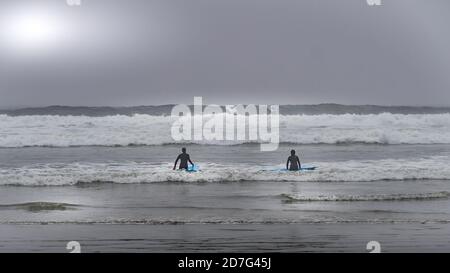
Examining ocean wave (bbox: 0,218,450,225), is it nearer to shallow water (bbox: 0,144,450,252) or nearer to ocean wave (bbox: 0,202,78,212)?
shallow water (bbox: 0,144,450,252)

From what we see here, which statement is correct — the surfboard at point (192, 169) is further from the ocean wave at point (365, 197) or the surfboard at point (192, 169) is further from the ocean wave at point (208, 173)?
the ocean wave at point (365, 197)

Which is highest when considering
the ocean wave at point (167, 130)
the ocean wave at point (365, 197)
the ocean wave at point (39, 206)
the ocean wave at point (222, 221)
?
the ocean wave at point (167, 130)

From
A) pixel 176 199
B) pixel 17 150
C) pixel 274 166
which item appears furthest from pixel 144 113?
pixel 176 199

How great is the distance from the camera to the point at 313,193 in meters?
11.1

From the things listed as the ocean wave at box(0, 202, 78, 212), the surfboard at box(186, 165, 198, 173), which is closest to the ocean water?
the ocean wave at box(0, 202, 78, 212)

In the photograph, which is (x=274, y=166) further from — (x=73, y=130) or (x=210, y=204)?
(x=73, y=130)

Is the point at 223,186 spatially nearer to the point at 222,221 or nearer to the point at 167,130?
the point at 222,221

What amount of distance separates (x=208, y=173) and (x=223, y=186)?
0.97m

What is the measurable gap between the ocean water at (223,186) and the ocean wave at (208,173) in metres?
0.02

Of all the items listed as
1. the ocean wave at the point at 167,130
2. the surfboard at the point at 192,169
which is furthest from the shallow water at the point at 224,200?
the ocean wave at the point at 167,130

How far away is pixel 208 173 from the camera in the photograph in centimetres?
1317

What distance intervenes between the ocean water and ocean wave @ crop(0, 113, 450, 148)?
0.04 m

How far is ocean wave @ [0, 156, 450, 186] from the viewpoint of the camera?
502 inches

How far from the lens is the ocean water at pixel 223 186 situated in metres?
7.60
